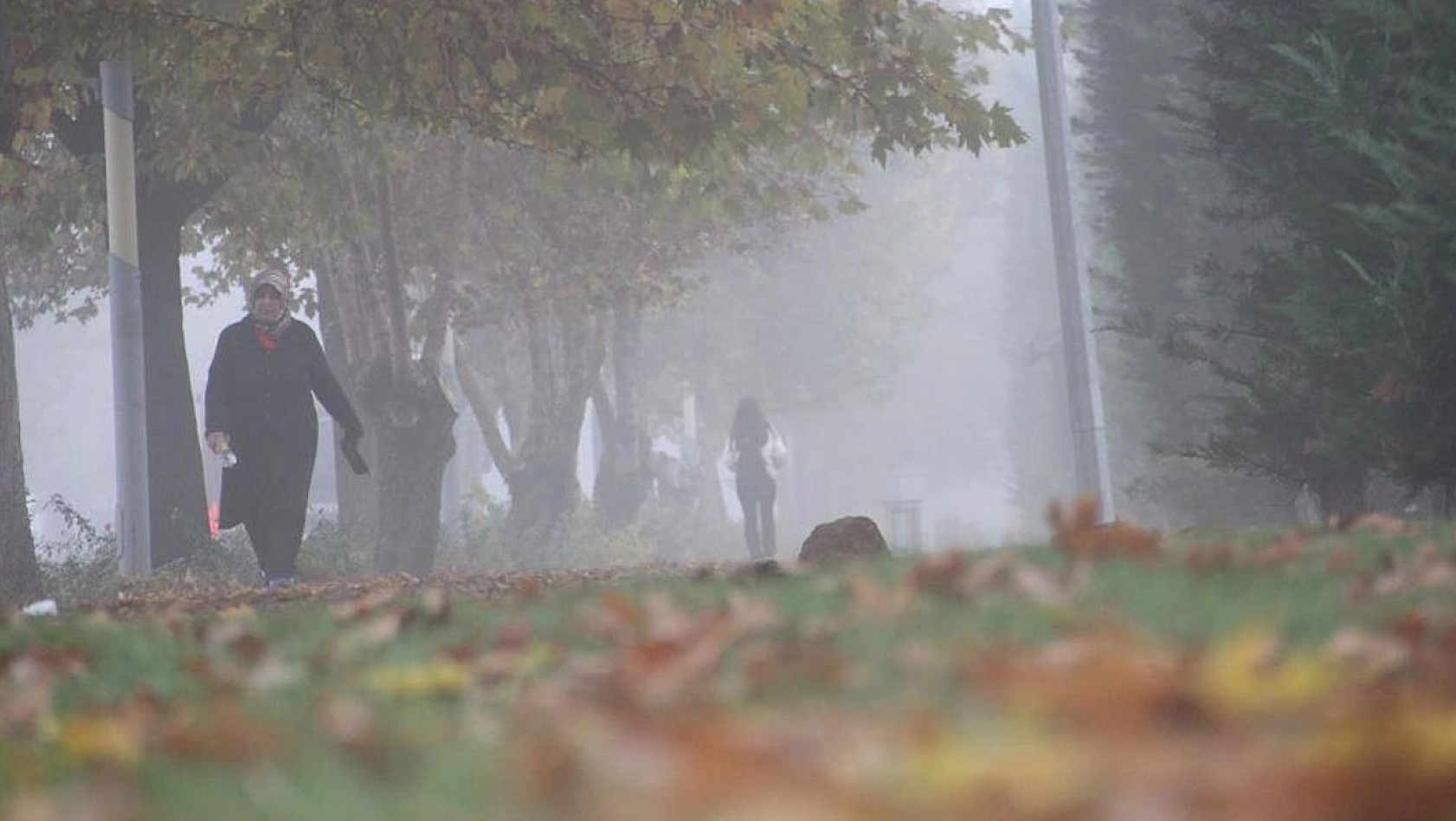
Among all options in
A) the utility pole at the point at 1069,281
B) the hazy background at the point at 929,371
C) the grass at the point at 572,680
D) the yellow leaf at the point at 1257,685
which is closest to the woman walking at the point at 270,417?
the utility pole at the point at 1069,281

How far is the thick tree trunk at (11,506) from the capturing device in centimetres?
1476

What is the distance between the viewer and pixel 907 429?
310ft

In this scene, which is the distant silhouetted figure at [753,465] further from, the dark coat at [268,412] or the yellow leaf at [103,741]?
the yellow leaf at [103,741]

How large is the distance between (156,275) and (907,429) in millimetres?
72685

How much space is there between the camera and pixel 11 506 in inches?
588

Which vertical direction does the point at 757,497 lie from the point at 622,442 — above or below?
below

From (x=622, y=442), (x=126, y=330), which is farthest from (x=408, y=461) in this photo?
(x=622, y=442)

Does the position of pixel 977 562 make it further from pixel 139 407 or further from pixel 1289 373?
pixel 139 407

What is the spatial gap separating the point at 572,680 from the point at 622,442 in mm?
37369

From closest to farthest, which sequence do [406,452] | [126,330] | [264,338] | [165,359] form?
[264,338], [126,330], [165,359], [406,452]

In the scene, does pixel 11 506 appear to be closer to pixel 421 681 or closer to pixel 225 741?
pixel 421 681

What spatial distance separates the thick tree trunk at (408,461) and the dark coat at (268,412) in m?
7.01

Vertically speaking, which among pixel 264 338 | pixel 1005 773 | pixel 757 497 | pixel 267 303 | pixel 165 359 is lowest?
pixel 1005 773

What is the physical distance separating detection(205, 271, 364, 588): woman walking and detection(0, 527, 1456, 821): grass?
9906 mm
